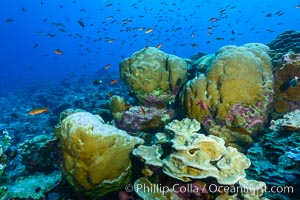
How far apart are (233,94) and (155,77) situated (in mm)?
2563

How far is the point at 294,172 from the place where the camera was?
13.9 ft

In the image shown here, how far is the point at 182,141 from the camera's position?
3961 mm

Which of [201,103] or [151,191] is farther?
[201,103]

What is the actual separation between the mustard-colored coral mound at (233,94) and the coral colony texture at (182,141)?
0.08 feet

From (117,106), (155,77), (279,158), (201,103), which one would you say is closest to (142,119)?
(117,106)

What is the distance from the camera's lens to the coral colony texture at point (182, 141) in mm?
3719

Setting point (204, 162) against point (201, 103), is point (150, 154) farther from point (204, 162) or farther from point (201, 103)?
point (201, 103)

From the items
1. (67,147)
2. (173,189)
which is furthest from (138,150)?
(67,147)

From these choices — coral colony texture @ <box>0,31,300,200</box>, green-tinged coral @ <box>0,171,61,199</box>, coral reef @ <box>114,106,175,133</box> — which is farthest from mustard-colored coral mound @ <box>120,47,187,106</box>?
green-tinged coral @ <box>0,171,61,199</box>

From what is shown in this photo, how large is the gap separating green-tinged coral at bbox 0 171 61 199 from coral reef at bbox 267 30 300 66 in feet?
22.2

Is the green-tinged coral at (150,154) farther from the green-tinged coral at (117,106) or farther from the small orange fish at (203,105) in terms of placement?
the green-tinged coral at (117,106)

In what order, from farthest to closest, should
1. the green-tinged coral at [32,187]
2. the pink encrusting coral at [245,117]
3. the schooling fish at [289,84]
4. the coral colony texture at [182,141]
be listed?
the schooling fish at [289,84], the pink encrusting coral at [245,117], the green-tinged coral at [32,187], the coral colony texture at [182,141]

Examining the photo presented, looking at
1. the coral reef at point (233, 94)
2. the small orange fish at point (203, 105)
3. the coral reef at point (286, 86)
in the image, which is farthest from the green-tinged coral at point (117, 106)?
the coral reef at point (286, 86)

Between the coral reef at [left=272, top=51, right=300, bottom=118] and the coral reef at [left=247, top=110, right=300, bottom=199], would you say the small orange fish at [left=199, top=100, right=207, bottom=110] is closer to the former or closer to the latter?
the coral reef at [left=247, top=110, right=300, bottom=199]
